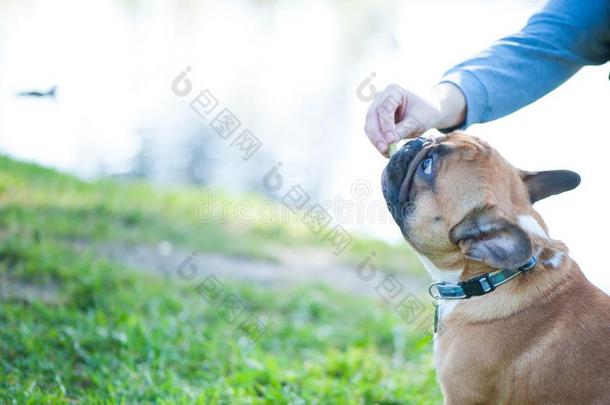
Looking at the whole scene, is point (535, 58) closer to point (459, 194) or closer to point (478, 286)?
point (459, 194)

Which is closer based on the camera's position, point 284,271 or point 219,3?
point 284,271

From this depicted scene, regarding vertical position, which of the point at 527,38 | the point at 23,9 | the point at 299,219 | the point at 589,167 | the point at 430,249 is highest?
the point at 23,9

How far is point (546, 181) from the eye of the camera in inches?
138

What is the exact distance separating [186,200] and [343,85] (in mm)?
7188

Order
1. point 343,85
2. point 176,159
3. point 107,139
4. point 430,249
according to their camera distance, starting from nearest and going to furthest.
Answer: point 430,249, point 107,139, point 176,159, point 343,85

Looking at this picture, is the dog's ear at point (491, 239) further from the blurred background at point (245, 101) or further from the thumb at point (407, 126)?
the blurred background at point (245, 101)

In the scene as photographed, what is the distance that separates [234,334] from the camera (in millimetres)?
5402

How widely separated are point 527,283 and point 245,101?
11.1 metres

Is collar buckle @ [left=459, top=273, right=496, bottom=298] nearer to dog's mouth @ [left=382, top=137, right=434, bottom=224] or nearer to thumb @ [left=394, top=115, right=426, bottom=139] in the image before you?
dog's mouth @ [left=382, top=137, right=434, bottom=224]

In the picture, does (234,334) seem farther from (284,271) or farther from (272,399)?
(284,271)

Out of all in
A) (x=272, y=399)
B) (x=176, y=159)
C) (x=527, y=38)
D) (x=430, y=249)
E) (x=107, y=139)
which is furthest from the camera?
(x=176, y=159)

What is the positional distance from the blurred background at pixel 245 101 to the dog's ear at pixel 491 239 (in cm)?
339

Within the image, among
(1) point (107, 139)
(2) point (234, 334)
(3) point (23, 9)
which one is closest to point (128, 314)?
(2) point (234, 334)

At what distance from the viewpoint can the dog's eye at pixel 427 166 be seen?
339 cm
